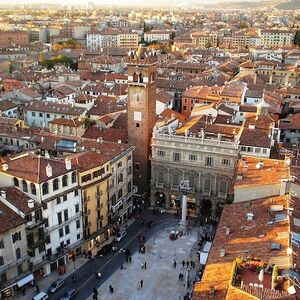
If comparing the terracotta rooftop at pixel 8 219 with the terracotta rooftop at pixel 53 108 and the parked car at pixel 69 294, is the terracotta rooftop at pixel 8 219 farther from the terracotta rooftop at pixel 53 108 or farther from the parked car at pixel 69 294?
the terracotta rooftop at pixel 53 108

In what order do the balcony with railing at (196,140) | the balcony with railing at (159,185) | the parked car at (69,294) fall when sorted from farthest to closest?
1. the balcony with railing at (159,185)
2. the balcony with railing at (196,140)
3. the parked car at (69,294)

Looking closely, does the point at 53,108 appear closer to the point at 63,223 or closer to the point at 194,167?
the point at 194,167

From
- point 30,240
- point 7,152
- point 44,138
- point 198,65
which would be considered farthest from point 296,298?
point 198,65

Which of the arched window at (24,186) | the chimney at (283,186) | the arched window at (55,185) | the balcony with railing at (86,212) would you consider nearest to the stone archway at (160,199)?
the balcony with railing at (86,212)

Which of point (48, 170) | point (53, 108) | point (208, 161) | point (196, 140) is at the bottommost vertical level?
point (53, 108)

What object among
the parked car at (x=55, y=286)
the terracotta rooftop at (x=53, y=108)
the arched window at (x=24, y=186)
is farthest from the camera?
the terracotta rooftop at (x=53, y=108)

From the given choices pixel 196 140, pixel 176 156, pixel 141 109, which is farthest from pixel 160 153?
pixel 141 109
